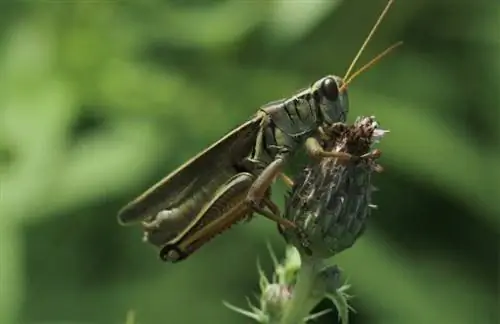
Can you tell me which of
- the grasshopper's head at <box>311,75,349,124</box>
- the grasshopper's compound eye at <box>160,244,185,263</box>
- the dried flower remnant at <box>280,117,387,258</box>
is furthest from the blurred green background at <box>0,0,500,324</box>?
the dried flower remnant at <box>280,117,387,258</box>

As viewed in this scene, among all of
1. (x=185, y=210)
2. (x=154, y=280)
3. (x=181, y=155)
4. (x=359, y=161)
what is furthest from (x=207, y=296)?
(x=359, y=161)

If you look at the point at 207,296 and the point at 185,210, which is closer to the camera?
the point at 185,210

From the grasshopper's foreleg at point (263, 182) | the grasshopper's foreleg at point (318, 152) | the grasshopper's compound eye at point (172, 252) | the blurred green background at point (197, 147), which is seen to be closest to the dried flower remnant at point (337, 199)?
the grasshopper's foreleg at point (318, 152)

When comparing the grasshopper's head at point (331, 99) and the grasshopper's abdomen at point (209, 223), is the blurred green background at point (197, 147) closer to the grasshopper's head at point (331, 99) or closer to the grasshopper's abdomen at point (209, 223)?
the grasshopper's abdomen at point (209, 223)

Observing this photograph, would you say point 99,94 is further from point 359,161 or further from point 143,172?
point 359,161

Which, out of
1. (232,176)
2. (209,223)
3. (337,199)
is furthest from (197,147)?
(337,199)

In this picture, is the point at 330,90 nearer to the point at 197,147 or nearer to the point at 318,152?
the point at 318,152
